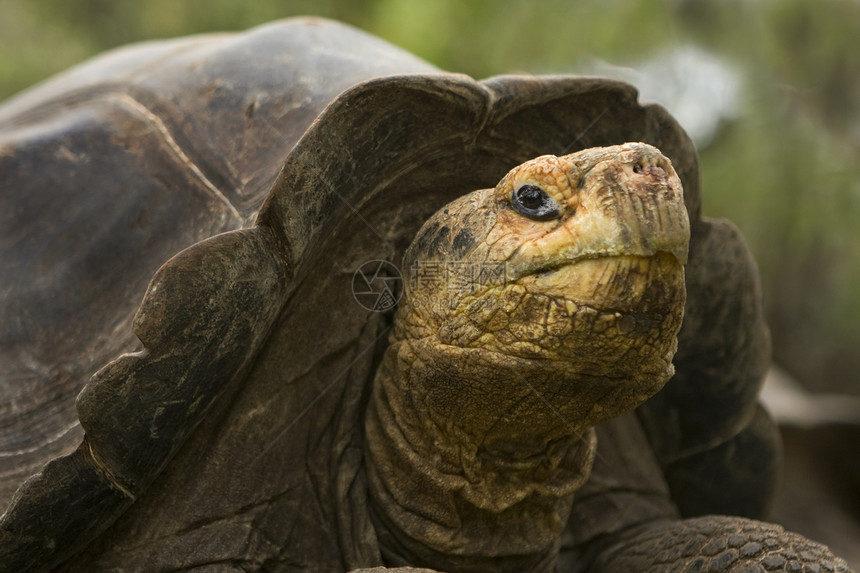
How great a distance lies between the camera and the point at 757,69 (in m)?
8.41

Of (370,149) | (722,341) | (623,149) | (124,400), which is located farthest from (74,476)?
(722,341)

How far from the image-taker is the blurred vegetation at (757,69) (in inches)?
329

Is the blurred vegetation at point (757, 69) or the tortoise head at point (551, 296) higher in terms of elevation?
the tortoise head at point (551, 296)

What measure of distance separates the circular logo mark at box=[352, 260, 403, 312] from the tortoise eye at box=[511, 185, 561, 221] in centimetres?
47

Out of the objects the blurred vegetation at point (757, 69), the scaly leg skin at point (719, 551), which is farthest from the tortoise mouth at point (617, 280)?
the blurred vegetation at point (757, 69)

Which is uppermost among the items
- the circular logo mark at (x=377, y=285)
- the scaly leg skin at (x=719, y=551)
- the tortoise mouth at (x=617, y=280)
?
the tortoise mouth at (x=617, y=280)

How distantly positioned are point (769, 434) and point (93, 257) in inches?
84.1

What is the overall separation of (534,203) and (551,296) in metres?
0.19

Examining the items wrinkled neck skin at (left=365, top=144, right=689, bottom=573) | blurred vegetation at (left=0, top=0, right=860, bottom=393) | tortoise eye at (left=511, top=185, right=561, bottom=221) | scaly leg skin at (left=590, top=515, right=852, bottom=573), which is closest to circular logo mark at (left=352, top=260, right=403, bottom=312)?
wrinkled neck skin at (left=365, top=144, right=689, bottom=573)

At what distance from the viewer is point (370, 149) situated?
1.88m

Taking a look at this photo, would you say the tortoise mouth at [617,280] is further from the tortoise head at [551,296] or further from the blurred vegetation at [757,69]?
the blurred vegetation at [757,69]

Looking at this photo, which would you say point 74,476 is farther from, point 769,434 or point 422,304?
point 769,434

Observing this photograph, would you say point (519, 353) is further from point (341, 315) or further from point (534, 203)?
point (341, 315)

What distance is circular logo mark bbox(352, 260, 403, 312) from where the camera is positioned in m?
2.08
